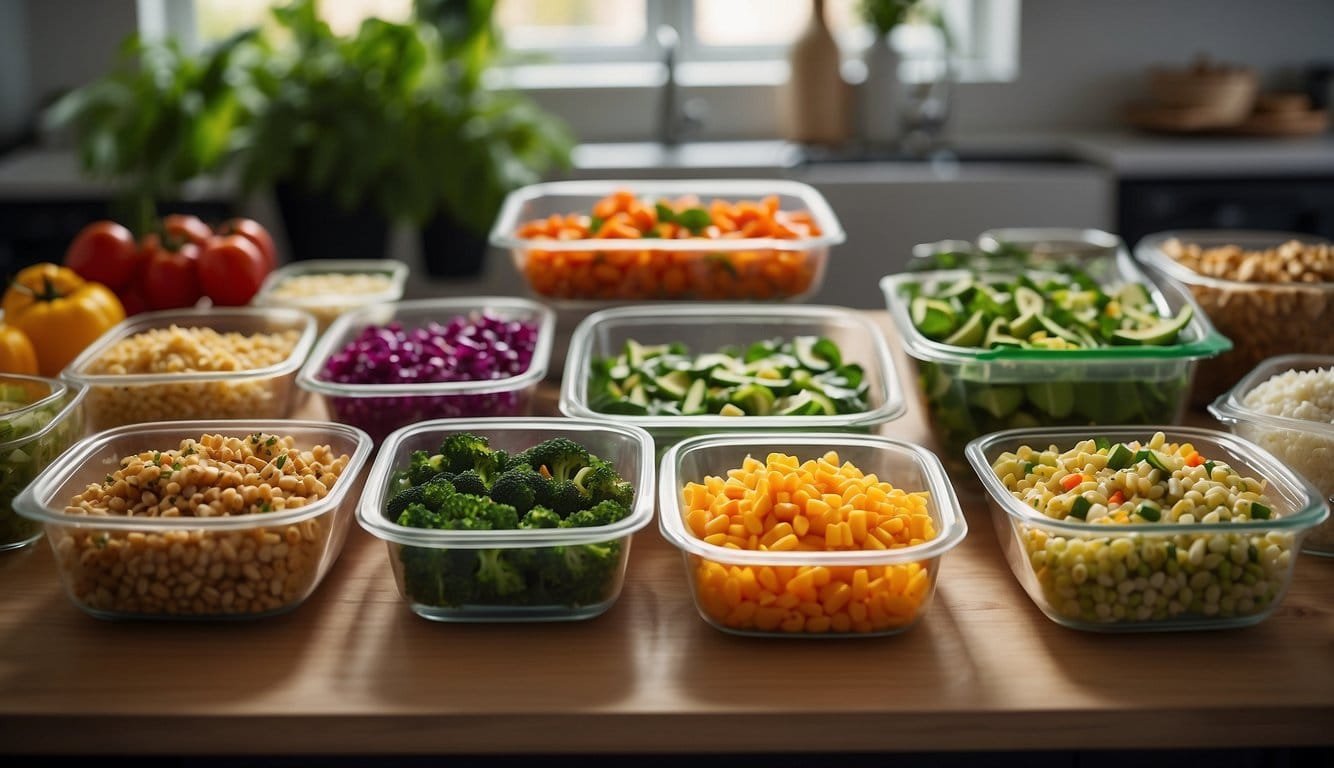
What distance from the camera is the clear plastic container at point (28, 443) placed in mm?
1609

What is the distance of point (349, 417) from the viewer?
189cm

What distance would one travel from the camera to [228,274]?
245 centimetres

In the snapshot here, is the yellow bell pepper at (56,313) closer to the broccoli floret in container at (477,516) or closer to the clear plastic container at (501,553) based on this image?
the clear plastic container at (501,553)

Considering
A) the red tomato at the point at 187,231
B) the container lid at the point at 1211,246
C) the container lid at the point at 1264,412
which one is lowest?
the container lid at the point at 1264,412

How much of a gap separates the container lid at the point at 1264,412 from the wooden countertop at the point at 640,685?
0.21 m

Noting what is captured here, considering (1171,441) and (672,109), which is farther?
(672,109)

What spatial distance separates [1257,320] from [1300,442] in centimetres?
43

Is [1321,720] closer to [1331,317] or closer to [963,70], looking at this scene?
[1331,317]

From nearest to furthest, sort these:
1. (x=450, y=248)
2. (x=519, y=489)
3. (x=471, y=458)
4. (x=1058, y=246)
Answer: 1. (x=519, y=489)
2. (x=471, y=458)
3. (x=1058, y=246)
4. (x=450, y=248)

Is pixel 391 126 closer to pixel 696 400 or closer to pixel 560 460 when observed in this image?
pixel 696 400

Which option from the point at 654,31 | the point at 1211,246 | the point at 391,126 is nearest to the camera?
the point at 1211,246

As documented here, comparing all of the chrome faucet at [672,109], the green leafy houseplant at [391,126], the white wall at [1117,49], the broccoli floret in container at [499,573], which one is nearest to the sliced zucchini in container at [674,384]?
the broccoli floret in container at [499,573]

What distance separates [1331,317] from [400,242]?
3145 millimetres

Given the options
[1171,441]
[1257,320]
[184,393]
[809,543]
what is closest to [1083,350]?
[1171,441]
